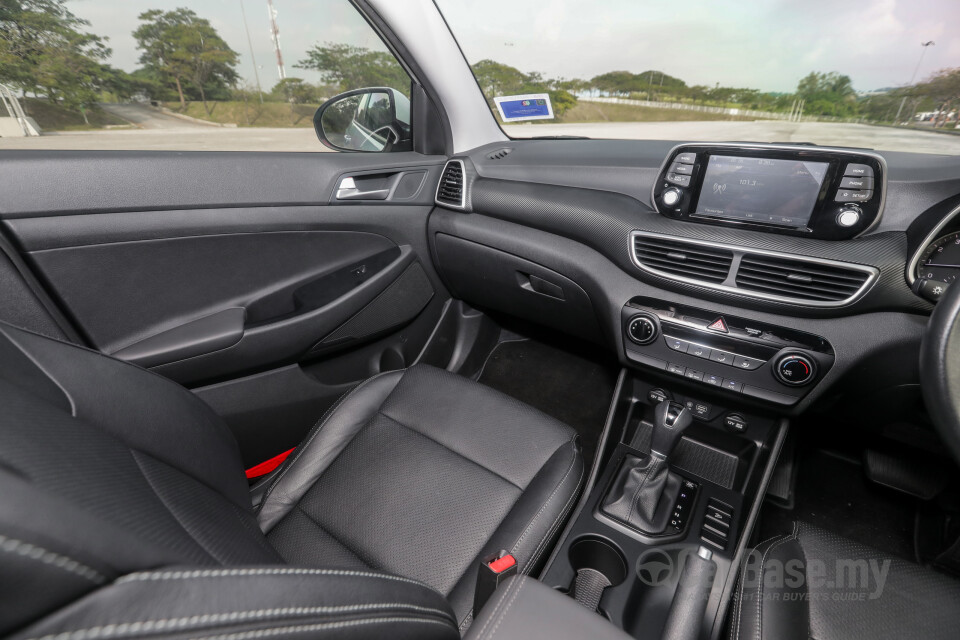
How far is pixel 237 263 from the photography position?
1.56 m

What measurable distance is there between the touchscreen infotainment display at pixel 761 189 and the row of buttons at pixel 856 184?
0.05 metres

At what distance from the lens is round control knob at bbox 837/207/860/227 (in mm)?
1146

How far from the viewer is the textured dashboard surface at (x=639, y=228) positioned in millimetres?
1135

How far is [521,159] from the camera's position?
185cm

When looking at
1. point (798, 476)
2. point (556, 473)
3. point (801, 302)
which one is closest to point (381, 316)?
point (556, 473)

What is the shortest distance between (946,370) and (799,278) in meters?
0.53

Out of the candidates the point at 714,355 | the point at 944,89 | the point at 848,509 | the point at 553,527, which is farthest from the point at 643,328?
→ the point at 848,509

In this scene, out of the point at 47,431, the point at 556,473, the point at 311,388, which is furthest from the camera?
the point at 311,388

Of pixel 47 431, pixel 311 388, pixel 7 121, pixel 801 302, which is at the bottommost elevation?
pixel 311 388

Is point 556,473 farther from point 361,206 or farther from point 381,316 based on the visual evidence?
point 361,206

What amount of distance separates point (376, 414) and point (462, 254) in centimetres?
75

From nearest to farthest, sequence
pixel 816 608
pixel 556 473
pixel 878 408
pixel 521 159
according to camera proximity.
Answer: pixel 816 608, pixel 556 473, pixel 878 408, pixel 521 159

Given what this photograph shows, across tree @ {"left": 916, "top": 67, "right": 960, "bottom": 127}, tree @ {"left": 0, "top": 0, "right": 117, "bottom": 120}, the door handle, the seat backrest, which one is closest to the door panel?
the door handle

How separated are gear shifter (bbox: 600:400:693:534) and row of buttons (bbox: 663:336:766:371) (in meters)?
0.16
